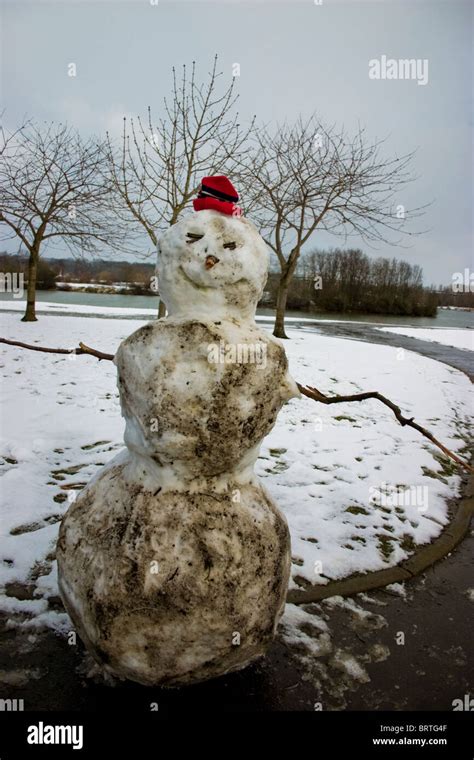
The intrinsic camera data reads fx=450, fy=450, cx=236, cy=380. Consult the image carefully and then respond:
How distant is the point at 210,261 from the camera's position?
1.97 meters

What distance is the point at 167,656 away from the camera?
1.96m

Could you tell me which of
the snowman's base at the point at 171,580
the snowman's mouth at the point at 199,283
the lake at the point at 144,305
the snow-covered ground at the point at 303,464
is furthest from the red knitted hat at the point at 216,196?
the lake at the point at 144,305

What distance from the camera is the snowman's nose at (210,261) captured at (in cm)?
197

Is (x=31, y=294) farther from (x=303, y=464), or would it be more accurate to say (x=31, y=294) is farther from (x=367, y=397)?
(x=367, y=397)

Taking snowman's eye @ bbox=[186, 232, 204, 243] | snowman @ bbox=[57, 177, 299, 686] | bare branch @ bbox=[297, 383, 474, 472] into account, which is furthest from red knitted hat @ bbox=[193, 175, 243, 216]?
bare branch @ bbox=[297, 383, 474, 472]

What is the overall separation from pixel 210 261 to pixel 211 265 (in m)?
0.02

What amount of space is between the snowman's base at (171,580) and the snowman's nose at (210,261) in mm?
989

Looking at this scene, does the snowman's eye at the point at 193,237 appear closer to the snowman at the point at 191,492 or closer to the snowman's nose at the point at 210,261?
the snowman at the point at 191,492

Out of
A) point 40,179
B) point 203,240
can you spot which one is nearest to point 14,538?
point 203,240

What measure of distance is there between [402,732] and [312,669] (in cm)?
50

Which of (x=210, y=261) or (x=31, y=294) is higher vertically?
(x=31, y=294)

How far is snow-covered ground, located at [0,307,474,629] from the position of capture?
344 cm

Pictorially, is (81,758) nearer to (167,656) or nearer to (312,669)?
(167,656)

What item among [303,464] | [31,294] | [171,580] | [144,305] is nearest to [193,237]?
[171,580]
